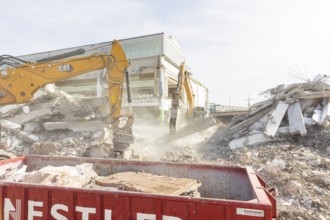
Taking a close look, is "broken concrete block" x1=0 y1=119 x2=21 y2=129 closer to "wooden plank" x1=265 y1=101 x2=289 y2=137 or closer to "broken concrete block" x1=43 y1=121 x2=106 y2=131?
"broken concrete block" x1=43 y1=121 x2=106 y2=131

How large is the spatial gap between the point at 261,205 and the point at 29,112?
11.1m

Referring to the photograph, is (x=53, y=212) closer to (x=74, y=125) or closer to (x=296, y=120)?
(x=296, y=120)

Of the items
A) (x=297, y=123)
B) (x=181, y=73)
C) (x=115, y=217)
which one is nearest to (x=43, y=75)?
(x=181, y=73)

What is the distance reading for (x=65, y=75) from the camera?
7.00 m

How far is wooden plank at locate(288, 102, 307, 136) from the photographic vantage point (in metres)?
7.98

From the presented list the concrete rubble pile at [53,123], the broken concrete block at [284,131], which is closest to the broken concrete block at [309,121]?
the broken concrete block at [284,131]

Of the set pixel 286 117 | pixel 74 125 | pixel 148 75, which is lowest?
pixel 74 125

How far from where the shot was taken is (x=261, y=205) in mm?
1997

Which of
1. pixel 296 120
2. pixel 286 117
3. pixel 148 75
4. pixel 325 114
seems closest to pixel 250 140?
pixel 296 120

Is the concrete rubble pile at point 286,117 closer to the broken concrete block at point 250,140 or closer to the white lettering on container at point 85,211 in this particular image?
the broken concrete block at point 250,140

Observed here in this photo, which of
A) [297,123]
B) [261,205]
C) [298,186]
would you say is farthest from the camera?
[297,123]

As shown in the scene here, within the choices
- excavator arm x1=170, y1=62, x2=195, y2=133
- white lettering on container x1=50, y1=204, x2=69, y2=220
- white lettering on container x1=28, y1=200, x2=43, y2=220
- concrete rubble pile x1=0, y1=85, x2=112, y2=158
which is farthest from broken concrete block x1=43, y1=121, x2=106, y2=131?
white lettering on container x1=50, y1=204, x2=69, y2=220

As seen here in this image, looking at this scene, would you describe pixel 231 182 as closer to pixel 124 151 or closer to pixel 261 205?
pixel 261 205

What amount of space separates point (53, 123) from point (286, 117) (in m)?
8.82
